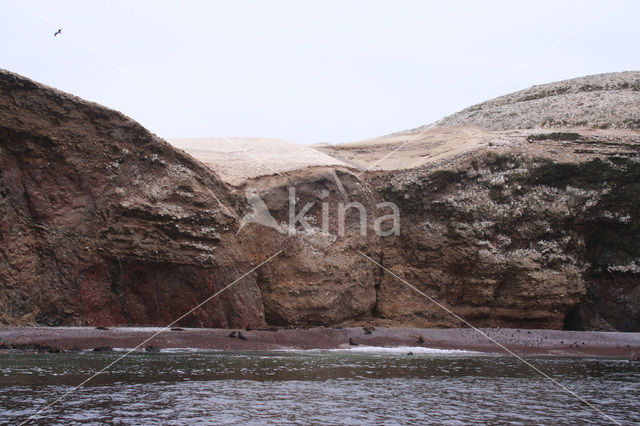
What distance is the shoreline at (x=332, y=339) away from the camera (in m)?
16.7

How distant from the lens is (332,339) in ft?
69.4

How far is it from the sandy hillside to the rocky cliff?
0.64 m

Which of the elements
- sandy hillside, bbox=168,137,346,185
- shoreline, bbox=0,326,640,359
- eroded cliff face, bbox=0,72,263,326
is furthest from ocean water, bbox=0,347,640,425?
sandy hillside, bbox=168,137,346,185

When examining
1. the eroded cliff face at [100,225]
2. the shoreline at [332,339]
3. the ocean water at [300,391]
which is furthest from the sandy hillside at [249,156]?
the ocean water at [300,391]

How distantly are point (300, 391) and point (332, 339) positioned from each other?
34.3 ft

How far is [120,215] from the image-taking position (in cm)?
2161

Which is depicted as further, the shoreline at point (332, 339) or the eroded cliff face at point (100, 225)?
the eroded cliff face at point (100, 225)

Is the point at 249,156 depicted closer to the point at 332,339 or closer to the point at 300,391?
the point at 332,339

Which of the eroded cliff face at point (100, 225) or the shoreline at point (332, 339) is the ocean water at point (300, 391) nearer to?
the shoreline at point (332, 339)

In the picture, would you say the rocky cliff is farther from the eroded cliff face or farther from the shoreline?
the shoreline

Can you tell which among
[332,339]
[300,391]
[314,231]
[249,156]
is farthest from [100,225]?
[300,391]

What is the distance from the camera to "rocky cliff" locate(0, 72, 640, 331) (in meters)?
20.5

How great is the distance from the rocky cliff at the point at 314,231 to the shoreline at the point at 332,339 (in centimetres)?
226

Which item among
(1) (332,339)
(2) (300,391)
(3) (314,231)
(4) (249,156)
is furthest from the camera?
(4) (249,156)
